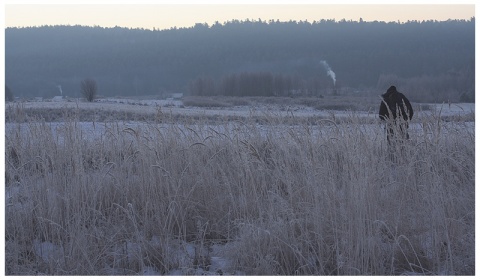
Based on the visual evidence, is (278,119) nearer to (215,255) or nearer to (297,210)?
(297,210)

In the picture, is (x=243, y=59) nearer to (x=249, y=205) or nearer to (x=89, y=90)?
(x=89, y=90)

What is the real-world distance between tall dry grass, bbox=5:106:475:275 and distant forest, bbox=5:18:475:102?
128 feet

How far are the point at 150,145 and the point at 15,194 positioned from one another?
4.06 feet

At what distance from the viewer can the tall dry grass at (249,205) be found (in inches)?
154

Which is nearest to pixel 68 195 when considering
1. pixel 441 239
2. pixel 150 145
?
pixel 150 145

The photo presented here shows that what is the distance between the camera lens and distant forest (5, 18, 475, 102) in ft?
203

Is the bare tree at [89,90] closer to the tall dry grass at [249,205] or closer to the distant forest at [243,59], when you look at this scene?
the distant forest at [243,59]

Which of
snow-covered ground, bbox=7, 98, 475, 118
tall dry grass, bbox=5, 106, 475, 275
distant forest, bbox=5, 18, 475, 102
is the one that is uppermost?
distant forest, bbox=5, 18, 475, 102

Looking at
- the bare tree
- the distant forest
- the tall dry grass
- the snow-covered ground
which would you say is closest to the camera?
the tall dry grass

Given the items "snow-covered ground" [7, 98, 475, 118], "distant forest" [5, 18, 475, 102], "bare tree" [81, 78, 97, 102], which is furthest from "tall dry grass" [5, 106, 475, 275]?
"distant forest" [5, 18, 475, 102]

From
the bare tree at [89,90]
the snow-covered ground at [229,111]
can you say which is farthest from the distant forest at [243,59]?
the bare tree at [89,90]

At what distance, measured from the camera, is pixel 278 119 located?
19.5 ft

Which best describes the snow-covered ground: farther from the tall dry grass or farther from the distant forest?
the distant forest

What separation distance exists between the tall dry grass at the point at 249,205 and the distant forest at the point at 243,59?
39071 millimetres
